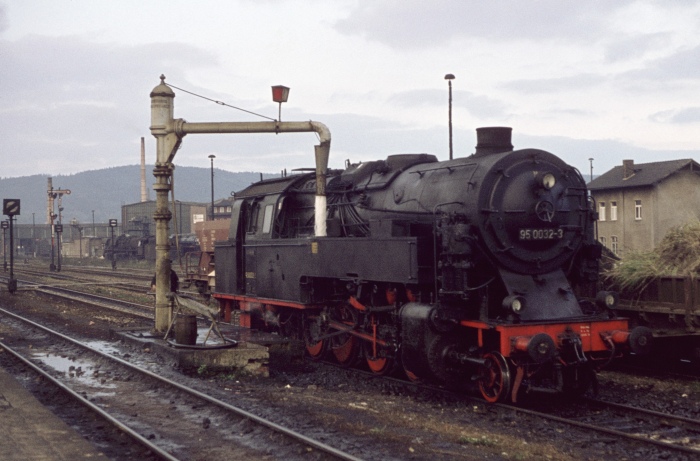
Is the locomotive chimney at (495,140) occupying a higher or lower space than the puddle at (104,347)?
higher

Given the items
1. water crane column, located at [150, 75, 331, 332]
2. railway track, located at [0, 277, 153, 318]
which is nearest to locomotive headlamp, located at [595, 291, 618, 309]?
water crane column, located at [150, 75, 331, 332]

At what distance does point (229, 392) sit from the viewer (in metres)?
10.8

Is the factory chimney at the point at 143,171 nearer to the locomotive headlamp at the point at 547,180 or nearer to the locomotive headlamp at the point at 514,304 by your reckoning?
the locomotive headlamp at the point at 547,180

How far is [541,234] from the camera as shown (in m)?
10.4

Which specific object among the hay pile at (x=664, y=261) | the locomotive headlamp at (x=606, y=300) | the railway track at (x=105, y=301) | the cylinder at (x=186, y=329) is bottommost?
the railway track at (x=105, y=301)

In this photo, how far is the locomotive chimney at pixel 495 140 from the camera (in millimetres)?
11023

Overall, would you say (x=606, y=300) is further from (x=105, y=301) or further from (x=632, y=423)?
(x=105, y=301)

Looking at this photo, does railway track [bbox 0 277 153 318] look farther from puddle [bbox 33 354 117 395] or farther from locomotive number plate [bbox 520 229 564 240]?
locomotive number plate [bbox 520 229 564 240]

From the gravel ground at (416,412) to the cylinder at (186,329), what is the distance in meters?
0.54

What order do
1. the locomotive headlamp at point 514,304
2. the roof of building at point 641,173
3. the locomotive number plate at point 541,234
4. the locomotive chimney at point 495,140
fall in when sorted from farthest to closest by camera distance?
the roof of building at point 641,173 < the locomotive chimney at point 495,140 < the locomotive number plate at point 541,234 < the locomotive headlamp at point 514,304

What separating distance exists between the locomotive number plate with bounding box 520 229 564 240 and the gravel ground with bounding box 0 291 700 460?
88.0 inches

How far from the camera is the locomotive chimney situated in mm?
11023

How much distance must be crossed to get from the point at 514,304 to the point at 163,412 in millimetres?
4533

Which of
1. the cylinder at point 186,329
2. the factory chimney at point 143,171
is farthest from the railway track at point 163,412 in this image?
the factory chimney at point 143,171
